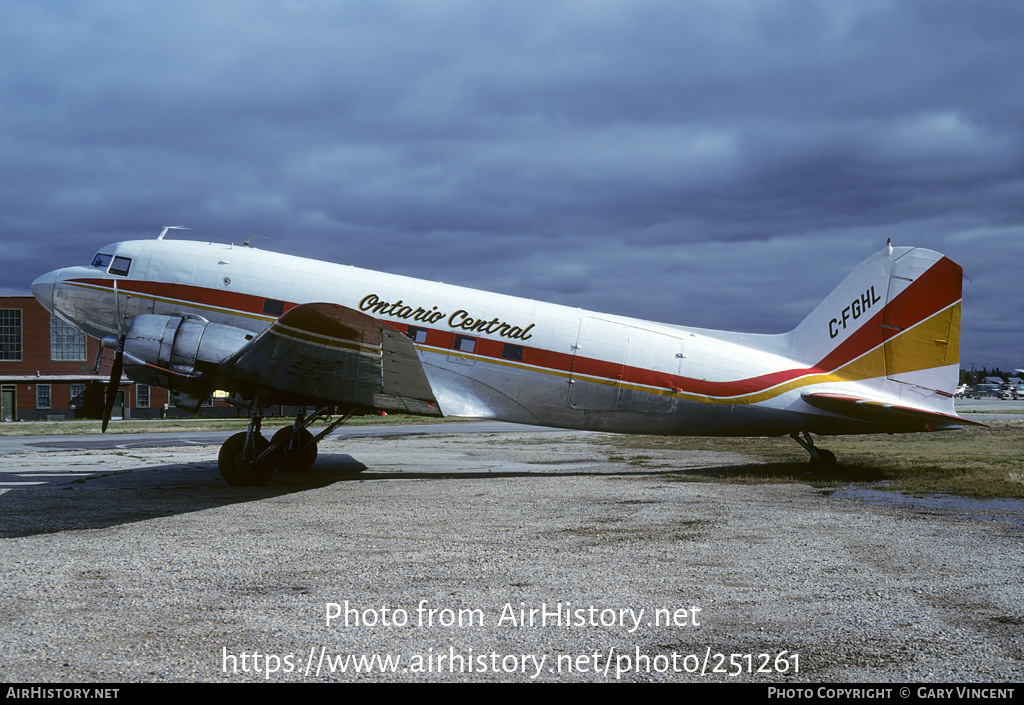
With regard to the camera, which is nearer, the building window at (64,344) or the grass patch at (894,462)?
the grass patch at (894,462)

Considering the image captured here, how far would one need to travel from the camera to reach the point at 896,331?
45.1 ft

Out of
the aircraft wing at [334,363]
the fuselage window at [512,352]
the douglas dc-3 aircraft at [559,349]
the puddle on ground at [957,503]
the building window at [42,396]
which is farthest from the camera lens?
the building window at [42,396]

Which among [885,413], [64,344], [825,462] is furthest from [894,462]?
[64,344]

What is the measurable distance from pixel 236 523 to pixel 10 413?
2123 inches

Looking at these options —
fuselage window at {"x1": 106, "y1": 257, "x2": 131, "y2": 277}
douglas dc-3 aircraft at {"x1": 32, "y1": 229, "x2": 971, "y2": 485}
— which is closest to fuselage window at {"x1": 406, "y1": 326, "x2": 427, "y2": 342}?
douglas dc-3 aircraft at {"x1": 32, "y1": 229, "x2": 971, "y2": 485}

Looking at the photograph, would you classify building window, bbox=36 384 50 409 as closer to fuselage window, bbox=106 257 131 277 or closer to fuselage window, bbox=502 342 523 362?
fuselage window, bbox=106 257 131 277

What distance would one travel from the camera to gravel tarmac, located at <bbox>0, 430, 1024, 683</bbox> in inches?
179

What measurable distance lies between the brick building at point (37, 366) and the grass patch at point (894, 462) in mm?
42897

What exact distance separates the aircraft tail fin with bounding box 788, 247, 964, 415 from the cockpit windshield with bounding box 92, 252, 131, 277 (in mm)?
13646

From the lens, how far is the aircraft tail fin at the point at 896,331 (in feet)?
44.3

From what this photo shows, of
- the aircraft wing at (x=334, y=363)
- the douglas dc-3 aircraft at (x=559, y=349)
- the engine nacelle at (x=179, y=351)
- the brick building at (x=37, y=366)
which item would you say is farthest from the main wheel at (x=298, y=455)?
the brick building at (x=37, y=366)

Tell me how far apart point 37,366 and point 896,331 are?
57959mm

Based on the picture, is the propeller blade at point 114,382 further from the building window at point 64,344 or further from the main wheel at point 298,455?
the building window at point 64,344
